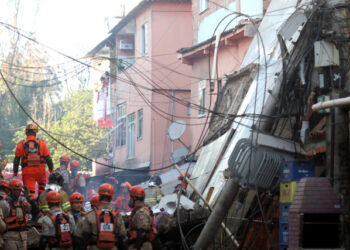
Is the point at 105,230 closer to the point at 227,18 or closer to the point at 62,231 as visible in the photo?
the point at 62,231

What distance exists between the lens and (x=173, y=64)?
3378 cm

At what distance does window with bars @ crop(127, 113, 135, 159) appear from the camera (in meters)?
37.2

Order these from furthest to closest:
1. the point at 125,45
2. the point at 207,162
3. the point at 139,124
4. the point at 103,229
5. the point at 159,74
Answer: the point at 125,45 < the point at 139,124 < the point at 159,74 < the point at 207,162 < the point at 103,229

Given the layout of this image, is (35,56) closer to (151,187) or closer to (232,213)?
(151,187)

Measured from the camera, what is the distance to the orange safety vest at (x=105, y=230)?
34.0 ft

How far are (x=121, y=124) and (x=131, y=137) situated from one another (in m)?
2.23

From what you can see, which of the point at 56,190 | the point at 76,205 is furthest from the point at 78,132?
the point at 76,205

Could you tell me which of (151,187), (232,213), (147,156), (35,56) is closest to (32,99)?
(35,56)

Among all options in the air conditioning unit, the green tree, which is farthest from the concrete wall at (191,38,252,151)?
the green tree

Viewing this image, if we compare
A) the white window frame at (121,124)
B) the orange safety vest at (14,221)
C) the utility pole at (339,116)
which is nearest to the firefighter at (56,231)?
the orange safety vest at (14,221)

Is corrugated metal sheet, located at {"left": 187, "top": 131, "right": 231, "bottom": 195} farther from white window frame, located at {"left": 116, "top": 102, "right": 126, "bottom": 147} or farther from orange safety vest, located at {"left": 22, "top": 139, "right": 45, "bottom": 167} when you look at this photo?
white window frame, located at {"left": 116, "top": 102, "right": 126, "bottom": 147}

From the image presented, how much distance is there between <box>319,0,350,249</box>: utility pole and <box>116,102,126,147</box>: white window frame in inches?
1064

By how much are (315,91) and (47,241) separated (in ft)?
18.5

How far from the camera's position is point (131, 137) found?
3766 cm
